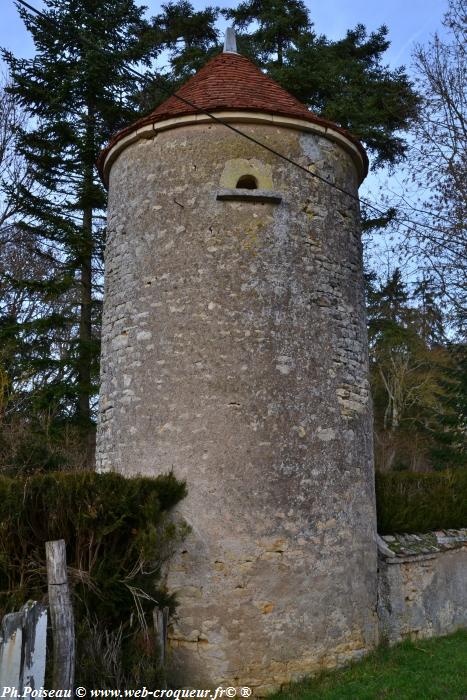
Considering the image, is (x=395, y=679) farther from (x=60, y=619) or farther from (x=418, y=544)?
(x=60, y=619)

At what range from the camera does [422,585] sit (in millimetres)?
8586

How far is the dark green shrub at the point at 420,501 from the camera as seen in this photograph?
9.03 metres

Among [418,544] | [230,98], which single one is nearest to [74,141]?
[230,98]

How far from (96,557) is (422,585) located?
4780 millimetres

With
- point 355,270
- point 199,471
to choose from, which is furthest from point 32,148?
point 199,471

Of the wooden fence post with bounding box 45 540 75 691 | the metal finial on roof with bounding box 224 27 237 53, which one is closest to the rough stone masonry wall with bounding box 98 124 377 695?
the wooden fence post with bounding box 45 540 75 691

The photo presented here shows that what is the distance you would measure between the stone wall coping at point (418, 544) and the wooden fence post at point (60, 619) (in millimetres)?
4273

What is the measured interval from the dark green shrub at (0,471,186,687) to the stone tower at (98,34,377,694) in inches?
28.4

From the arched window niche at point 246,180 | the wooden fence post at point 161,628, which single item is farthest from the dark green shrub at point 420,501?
the arched window niche at point 246,180

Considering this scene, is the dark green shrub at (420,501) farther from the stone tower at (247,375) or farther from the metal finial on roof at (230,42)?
the metal finial on roof at (230,42)

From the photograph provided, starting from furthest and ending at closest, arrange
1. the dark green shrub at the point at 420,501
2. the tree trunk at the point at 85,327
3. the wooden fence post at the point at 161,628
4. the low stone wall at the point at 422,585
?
the tree trunk at the point at 85,327
the dark green shrub at the point at 420,501
the low stone wall at the point at 422,585
the wooden fence post at the point at 161,628

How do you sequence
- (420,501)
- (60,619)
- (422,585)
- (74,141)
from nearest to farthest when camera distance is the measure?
(60,619)
(422,585)
(420,501)
(74,141)

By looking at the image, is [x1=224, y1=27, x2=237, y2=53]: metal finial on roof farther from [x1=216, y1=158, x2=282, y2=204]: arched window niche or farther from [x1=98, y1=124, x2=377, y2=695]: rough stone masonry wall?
[x1=216, y1=158, x2=282, y2=204]: arched window niche

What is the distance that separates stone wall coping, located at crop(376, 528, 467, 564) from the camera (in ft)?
26.5
